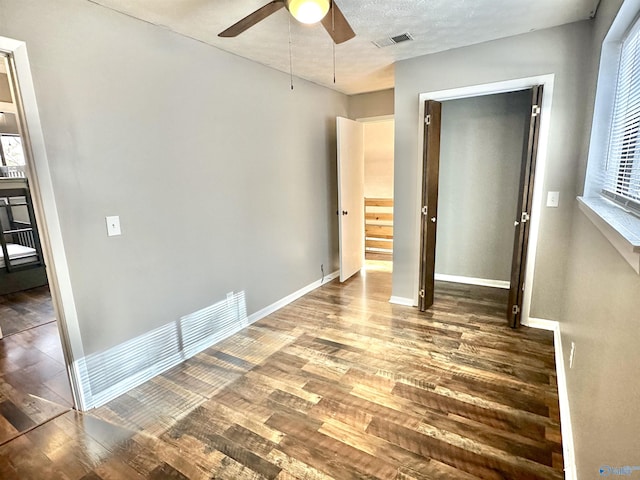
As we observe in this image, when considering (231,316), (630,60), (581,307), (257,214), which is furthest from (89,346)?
(630,60)

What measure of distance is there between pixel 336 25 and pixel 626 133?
63.8 inches

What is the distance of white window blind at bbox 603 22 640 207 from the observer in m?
1.39

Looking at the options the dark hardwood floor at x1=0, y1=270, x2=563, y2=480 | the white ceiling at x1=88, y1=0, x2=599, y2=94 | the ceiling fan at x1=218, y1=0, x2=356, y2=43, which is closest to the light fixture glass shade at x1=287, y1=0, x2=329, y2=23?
the ceiling fan at x1=218, y1=0, x2=356, y2=43

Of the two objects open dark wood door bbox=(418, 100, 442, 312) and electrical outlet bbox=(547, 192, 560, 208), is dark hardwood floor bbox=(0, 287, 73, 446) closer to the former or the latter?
open dark wood door bbox=(418, 100, 442, 312)

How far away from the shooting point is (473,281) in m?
4.16

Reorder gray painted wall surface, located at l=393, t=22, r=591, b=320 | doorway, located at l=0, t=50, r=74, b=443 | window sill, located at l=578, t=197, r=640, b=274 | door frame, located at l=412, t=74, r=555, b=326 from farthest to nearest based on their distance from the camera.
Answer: door frame, located at l=412, t=74, r=555, b=326 < gray painted wall surface, located at l=393, t=22, r=591, b=320 < doorway, located at l=0, t=50, r=74, b=443 < window sill, located at l=578, t=197, r=640, b=274

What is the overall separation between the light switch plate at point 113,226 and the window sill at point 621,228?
8.22ft

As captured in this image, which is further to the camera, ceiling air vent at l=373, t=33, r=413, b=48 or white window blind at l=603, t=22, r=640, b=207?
ceiling air vent at l=373, t=33, r=413, b=48

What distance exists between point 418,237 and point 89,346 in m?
2.88

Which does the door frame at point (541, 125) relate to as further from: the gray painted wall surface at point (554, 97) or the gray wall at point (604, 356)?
the gray wall at point (604, 356)

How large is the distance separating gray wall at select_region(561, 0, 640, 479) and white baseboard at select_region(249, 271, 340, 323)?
2.53 metres

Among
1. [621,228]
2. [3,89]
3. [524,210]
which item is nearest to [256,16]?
[621,228]

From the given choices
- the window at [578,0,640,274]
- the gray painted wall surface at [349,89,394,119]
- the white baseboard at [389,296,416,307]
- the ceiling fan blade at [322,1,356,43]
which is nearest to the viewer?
the window at [578,0,640,274]

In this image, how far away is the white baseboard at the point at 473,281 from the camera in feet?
13.1
